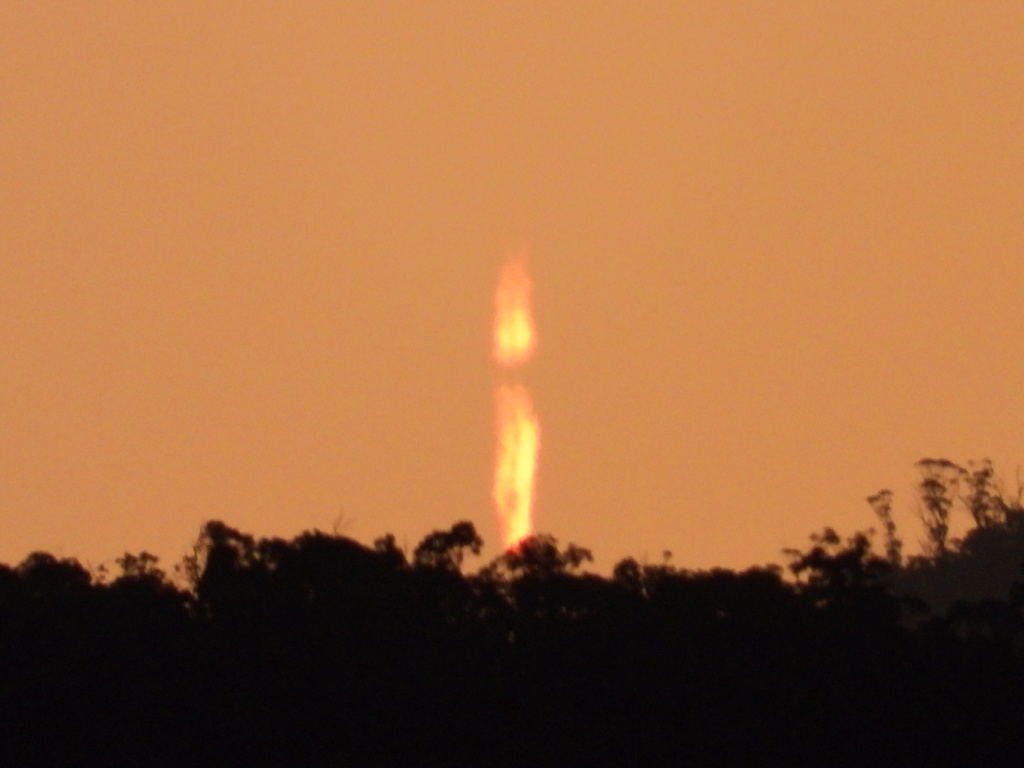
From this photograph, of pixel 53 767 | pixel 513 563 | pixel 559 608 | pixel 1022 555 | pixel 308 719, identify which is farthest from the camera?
pixel 1022 555

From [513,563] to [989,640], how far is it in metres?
18.1

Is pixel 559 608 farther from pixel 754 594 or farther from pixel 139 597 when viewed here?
pixel 139 597

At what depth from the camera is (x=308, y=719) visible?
67.8 metres

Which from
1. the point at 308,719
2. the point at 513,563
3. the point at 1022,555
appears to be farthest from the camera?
the point at 1022,555

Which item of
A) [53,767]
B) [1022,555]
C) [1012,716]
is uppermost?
[1022,555]

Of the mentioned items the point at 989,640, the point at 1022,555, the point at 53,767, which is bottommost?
the point at 53,767

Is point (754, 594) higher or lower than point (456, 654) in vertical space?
higher

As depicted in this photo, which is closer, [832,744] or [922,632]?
[832,744]

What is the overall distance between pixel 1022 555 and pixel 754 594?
6057 centimetres

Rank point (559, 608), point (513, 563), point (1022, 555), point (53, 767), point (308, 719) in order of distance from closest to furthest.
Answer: point (53, 767), point (308, 719), point (559, 608), point (513, 563), point (1022, 555)

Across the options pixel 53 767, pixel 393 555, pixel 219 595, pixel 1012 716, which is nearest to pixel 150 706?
pixel 53 767

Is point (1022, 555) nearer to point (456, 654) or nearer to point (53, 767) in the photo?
point (456, 654)

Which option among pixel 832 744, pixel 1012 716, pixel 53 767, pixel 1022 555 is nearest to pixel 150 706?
pixel 53 767

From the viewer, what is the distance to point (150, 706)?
6625 centimetres
